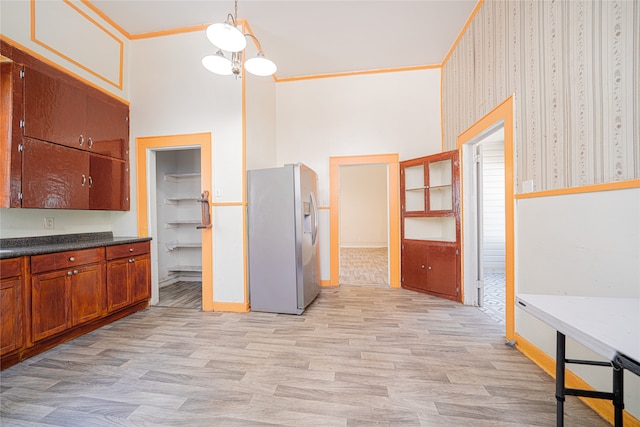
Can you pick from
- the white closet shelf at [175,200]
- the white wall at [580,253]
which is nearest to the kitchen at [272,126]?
the white wall at [580,253]

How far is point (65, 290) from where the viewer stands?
2.23 metres

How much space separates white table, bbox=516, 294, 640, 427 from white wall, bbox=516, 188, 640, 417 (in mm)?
75

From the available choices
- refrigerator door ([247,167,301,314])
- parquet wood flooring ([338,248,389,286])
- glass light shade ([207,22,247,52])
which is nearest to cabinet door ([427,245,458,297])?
parquet wood flooring ([338,248,389,286])

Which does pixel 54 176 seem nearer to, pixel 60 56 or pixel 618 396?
pixel 60 56

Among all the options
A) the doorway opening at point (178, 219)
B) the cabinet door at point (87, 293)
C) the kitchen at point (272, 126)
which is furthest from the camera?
the doorway opening at point (178, 219)

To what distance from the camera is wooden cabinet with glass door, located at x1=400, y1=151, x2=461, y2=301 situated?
10.8 ft

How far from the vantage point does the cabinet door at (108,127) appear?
276 cm

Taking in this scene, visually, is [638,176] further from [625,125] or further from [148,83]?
[148,83]

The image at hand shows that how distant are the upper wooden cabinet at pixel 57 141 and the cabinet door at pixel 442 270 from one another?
4.12m

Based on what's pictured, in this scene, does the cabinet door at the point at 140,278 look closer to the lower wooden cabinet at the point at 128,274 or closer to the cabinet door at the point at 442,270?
the lower wooden cabinet at the point at 128,274

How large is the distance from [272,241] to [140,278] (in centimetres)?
166

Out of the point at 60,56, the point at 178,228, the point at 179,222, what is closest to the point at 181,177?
the point at 179,222

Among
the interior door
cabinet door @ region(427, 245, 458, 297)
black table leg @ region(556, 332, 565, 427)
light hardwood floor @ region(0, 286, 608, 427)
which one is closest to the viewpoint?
black table leg @ region(556, 332, 565, 427)

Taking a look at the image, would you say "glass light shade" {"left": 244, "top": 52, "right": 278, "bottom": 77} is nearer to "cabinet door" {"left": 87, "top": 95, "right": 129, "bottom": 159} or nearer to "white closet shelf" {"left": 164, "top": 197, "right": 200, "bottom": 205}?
"cabinet door" {"left": 87, "top": 95, "right": 129, "bottom": 159}
